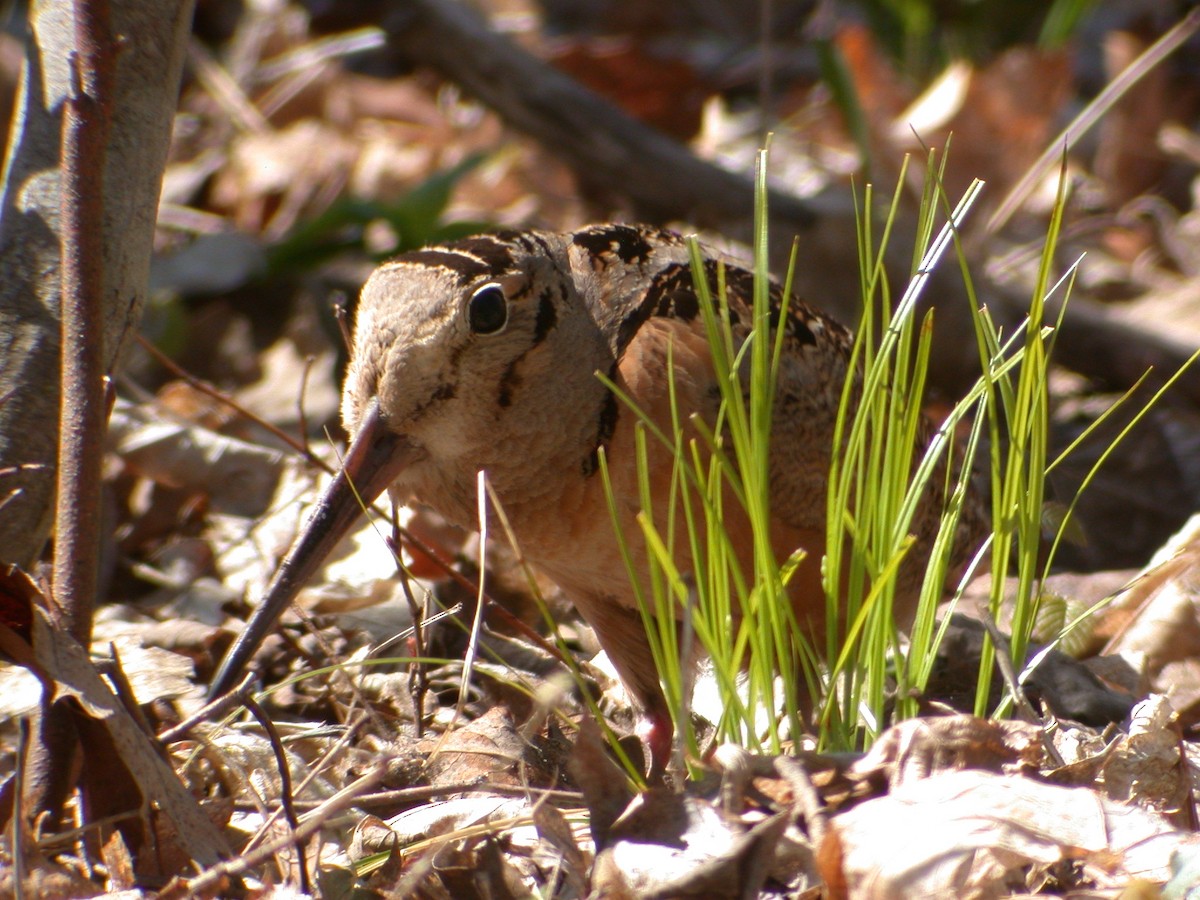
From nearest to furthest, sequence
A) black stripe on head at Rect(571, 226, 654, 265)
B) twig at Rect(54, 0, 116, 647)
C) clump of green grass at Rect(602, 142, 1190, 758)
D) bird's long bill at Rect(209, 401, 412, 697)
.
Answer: clump of green grass at Rect(602, 142, 1190, 758)
twig at Rect(54, 0, 116, 647)
bird's long bill at Rect(209, 401, 412, 697)
black stripe on head at Rect(571, 226, 654, 265)

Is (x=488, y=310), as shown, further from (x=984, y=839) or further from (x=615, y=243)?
(x=984, y=839)

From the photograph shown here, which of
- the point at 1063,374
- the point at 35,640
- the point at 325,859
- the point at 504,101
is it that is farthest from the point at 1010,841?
the point at 504,101

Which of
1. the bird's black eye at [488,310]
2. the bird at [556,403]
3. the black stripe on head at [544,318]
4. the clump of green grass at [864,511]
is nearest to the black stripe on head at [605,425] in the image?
the bird at [556,403]

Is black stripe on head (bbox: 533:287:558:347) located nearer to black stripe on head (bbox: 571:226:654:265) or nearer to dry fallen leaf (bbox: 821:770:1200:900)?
black stripe on head (bbox: 571:226:654:265)

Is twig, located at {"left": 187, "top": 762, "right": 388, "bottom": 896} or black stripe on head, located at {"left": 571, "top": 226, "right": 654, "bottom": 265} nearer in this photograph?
twig, located at {"left": 187, "top": 762, "right": 388, "bottom": 896}

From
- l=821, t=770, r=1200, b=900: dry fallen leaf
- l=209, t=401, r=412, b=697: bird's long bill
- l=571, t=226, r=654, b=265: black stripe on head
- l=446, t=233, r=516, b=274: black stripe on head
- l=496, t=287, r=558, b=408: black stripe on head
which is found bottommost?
l=821, t=770, r=1200, b=900: dry fallen leaf

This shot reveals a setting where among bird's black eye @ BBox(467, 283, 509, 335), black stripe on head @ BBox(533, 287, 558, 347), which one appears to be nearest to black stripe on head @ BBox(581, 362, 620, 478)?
black stripe on head @ BBox(533, 287, 558, 347)
